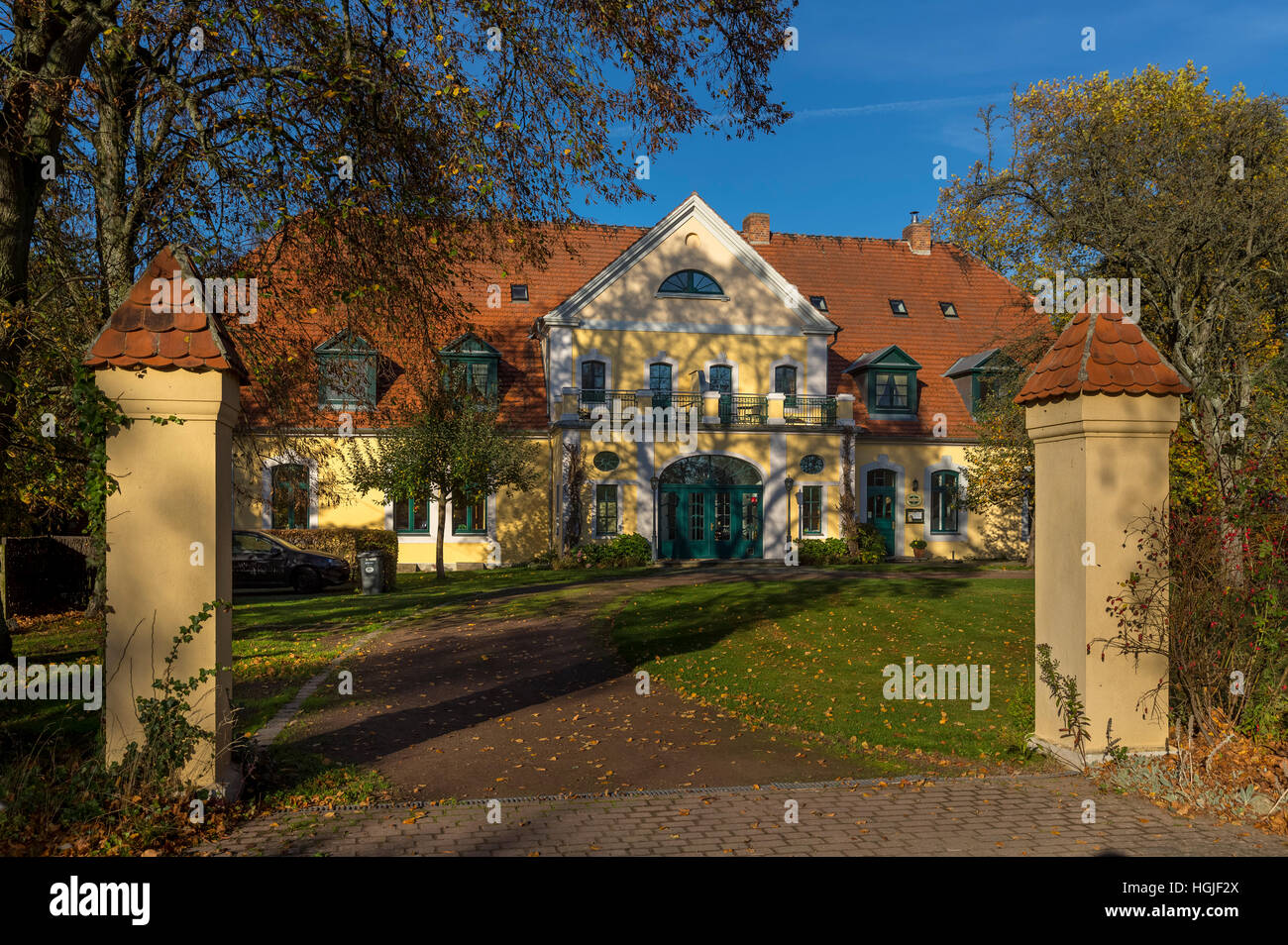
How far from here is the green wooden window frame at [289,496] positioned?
26.4 metres

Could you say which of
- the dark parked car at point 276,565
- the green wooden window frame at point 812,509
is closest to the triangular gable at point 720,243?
the green wooden window frame at point 812,509

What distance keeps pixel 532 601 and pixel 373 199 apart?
30.5 ft

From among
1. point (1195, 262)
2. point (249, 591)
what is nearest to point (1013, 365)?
point (1195, 262)

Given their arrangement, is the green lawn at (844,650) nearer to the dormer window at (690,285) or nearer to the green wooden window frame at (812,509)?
the green wooden window frame at (812,509)

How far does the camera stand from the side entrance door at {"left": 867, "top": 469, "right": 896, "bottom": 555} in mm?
29844

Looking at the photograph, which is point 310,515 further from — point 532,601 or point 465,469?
point 532,601

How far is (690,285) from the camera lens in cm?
2842

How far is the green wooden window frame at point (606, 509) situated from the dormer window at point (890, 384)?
30.6ft

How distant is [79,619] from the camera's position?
16766 millimetres

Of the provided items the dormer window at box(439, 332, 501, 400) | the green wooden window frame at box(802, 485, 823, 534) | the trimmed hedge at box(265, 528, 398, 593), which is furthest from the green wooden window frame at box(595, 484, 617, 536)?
the trimmed hedge at box(265, 528, 398, 593)

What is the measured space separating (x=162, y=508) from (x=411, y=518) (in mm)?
22072

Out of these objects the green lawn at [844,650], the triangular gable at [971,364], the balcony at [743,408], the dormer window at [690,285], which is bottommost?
the green lawn at [844,650]
